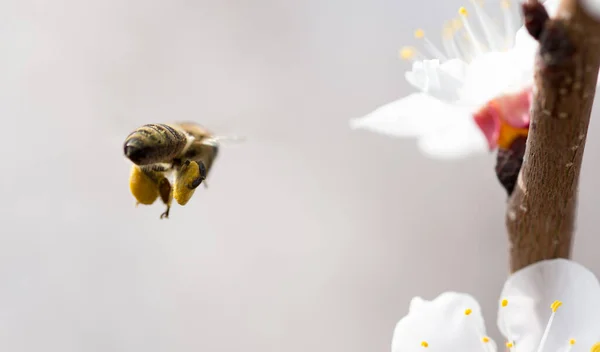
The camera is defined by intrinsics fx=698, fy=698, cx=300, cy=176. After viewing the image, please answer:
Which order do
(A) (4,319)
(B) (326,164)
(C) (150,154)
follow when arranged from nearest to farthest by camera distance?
(C) (150,154) → (A) (4,319) → (B) (326,164)

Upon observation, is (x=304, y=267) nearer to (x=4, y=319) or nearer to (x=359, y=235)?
(x=359, y=235)

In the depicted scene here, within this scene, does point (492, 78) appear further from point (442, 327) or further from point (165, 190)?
point (165, 190)

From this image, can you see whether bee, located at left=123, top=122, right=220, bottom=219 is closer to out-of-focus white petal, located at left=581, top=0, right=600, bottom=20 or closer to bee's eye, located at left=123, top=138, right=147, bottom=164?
bee's eye, located at left=123, top=138, right=147, bottom=164

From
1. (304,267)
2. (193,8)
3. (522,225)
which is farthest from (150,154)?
(193,8)

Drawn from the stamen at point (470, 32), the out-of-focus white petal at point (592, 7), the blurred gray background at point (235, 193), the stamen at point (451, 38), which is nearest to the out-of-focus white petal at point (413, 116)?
the stamen at point (470, 32)

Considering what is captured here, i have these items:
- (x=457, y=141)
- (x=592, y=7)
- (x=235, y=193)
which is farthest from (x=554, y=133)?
(x=235, y=193)
